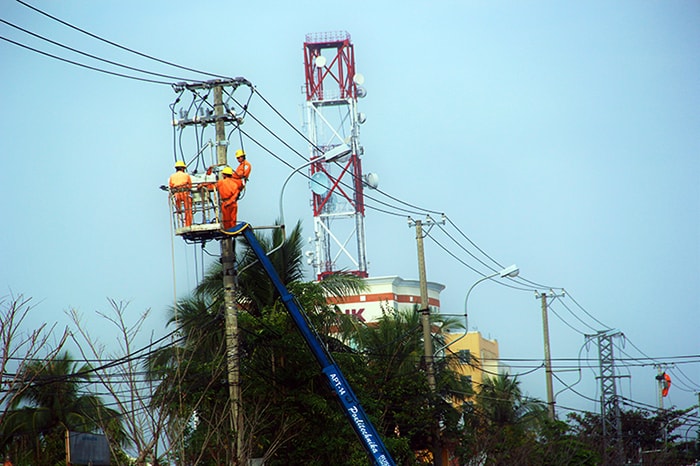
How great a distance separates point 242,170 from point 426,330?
12.1 m

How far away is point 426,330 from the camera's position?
35219mm

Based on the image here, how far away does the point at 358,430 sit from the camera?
28375 millimetres

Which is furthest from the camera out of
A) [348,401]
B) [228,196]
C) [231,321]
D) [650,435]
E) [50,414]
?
[650,435]

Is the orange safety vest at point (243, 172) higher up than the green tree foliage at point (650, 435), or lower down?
higher up

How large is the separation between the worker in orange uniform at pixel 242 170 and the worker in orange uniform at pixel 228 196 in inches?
4.9

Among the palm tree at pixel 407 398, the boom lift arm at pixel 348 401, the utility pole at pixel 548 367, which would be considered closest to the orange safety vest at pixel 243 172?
the boom lift arm at pixel 348 401

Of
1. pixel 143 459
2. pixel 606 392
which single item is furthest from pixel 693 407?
pixel 143 459

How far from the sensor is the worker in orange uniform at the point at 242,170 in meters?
25.0

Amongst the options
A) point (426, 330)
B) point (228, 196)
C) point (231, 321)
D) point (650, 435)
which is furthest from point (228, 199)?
point (650, 435)

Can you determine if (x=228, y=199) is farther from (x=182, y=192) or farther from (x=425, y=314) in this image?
(x=425, y=314)

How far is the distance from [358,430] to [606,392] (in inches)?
1312

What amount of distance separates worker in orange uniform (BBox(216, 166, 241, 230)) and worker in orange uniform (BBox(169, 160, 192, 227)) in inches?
28.0

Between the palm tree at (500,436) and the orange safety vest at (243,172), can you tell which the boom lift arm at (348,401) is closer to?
the orange safety vest at (243,172)

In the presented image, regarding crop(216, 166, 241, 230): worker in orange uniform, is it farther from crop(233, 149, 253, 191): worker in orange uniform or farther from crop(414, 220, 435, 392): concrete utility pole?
crop(414, 220, 435, 392): concrete utility pole
